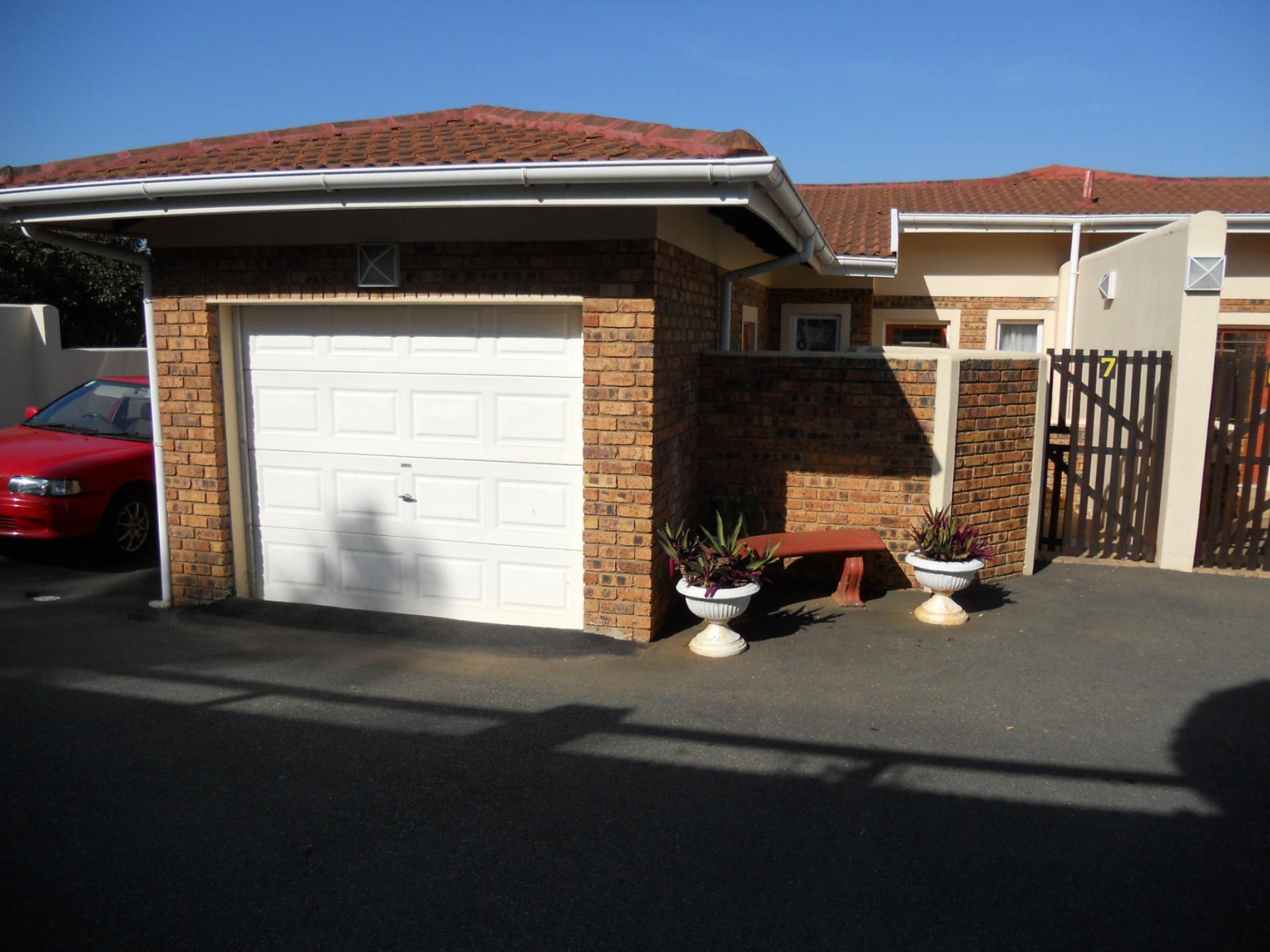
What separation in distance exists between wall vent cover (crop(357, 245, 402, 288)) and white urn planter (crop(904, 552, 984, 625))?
422 cm

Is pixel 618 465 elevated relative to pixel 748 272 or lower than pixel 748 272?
lower

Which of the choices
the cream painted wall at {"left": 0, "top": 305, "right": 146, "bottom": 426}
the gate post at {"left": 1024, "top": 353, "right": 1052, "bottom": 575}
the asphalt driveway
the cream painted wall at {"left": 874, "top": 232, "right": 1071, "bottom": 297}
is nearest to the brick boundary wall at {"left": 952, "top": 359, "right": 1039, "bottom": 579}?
the gate post at {"left": 1024, "top": 353, "right": 1052, "bottom": 575}

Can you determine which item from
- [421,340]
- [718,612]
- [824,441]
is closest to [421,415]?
[421,340]

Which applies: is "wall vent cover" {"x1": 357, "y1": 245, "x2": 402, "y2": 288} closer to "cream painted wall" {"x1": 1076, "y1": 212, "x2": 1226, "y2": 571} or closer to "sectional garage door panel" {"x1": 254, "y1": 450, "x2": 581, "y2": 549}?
"sectional garage door panel" {"x1": 254, "y1": 450, "x2": 581, "y2": 549}

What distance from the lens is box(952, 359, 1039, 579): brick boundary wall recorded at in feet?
25.0

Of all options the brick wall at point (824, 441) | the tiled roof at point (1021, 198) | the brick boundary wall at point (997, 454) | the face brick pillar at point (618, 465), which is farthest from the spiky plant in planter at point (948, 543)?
the tiled roof at point (1021, 198)

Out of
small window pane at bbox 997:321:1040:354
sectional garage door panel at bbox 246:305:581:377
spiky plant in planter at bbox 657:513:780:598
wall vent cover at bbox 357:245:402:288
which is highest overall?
wall vent cover at bbox 357:245:402:288

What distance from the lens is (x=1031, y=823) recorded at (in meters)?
4.00

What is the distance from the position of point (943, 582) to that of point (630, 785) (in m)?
3.41

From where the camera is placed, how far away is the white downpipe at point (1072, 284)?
11531mm

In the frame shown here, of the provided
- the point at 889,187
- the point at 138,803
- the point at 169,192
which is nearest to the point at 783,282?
the point at 889,187

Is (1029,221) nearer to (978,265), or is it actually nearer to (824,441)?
(978,265)

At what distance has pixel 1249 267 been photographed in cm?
1180

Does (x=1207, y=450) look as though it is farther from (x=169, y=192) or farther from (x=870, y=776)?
(x=169, y=192)
